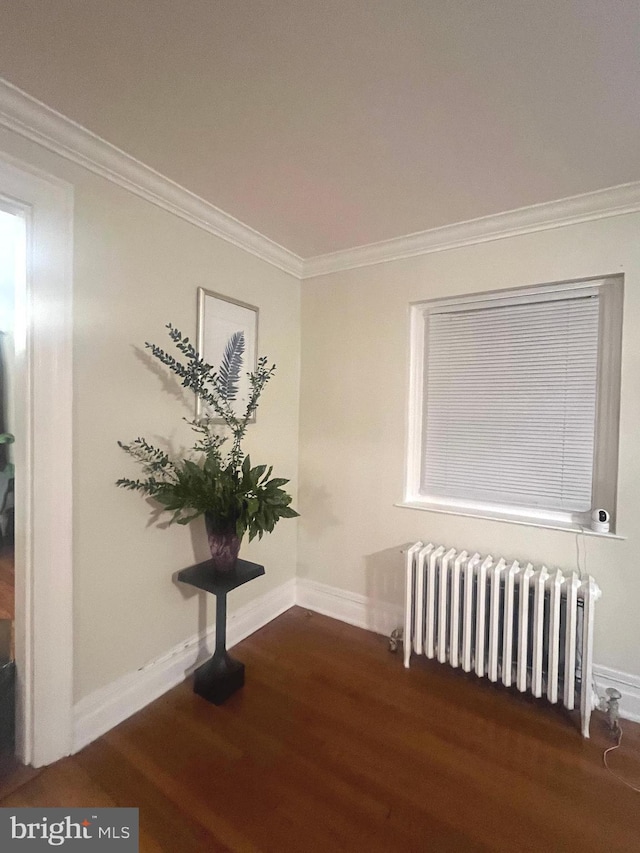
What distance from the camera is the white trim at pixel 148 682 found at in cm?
161

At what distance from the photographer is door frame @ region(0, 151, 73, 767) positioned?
4.62 feet

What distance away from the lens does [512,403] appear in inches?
84.9

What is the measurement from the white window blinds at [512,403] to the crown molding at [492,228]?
0.37 m

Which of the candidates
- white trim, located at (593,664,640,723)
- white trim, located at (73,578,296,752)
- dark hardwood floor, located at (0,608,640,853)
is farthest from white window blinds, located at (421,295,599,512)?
white trim, located at (73,578,296,752)

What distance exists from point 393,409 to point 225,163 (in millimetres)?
1533

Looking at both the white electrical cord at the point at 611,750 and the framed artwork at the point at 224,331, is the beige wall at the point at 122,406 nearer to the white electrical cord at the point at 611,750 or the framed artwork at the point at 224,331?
the framed artwork at the point at 224,331

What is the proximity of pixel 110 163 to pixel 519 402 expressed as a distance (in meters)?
2.23

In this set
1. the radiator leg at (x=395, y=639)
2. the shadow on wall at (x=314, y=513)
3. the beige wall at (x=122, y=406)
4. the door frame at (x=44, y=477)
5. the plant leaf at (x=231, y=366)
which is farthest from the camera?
the shadow on wall at (x=314, y=513)

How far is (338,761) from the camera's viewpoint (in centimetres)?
154

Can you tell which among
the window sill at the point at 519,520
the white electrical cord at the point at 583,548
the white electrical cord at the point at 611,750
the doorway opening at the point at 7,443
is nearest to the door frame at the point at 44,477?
the doorway opening at the point at 7,443

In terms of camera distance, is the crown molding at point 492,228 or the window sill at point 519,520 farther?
the window sill at point 519,520

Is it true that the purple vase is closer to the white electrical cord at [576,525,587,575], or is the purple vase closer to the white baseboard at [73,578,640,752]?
the white baseboard at [73,578,640,752]

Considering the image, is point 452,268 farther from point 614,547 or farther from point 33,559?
point 33,559

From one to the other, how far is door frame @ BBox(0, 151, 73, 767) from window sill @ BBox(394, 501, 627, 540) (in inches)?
69.2
